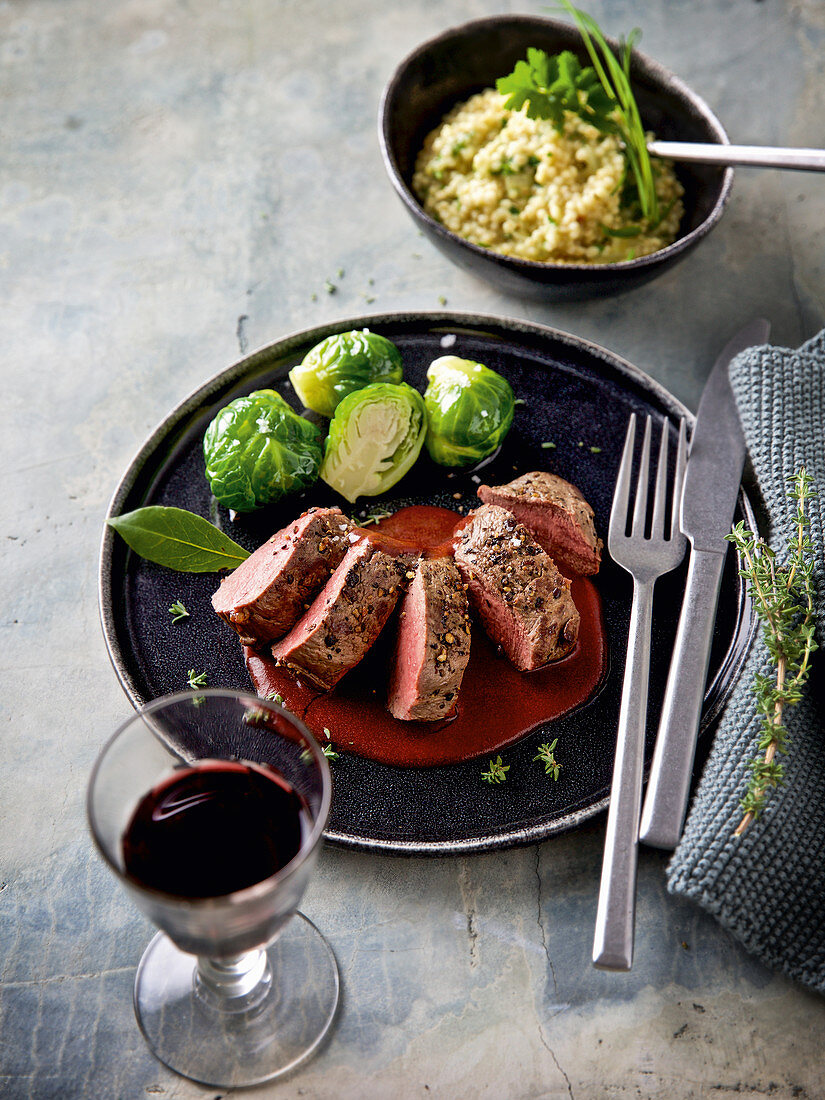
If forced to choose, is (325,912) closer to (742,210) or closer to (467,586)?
(467,586)

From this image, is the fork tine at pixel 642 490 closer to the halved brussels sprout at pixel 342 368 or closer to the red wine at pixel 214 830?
the halved brussels sprout at pixel 342 368

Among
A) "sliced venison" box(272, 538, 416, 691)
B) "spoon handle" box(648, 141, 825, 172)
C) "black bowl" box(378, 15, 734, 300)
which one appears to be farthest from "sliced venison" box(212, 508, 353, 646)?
"spoon handle" box(648, 141, 825, 172)

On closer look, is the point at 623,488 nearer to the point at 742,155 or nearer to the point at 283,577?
the point at 283,577

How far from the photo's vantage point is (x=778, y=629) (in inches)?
111

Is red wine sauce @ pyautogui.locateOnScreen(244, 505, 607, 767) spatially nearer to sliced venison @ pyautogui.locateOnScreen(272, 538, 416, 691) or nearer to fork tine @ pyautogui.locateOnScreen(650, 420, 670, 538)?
sliced venison @ pyautogui.locateOnScreen(272, 538, 416, 691)

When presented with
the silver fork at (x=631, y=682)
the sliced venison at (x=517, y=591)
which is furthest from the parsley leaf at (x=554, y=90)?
the sliced venison at (x=517, y=591)

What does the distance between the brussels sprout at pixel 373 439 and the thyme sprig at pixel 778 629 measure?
47.4 inches

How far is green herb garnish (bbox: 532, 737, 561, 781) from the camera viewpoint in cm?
289

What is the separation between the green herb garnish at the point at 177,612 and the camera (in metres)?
3.16

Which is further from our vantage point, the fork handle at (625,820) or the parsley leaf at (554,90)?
the parsley leaf at (554,90)

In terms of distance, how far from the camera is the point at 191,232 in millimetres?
4344

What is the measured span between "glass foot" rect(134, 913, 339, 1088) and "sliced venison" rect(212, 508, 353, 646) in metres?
0.99

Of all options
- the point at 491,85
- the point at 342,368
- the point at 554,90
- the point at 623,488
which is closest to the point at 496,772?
the point at 623,488

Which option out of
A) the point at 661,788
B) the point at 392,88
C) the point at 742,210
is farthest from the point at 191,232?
the point at 661,788
